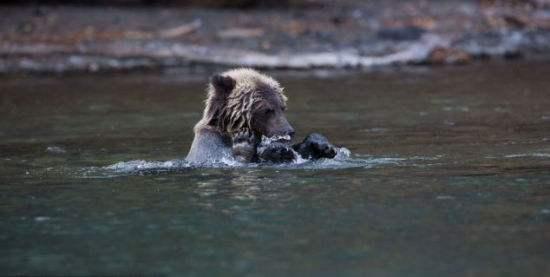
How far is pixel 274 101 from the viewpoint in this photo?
11.2 metres

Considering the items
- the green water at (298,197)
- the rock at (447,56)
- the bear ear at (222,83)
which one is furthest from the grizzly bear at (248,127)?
the rock at (447,56)

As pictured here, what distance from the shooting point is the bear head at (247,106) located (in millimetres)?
11141

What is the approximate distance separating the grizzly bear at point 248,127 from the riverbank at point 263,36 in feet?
39.3

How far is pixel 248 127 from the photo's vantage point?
11242 mm

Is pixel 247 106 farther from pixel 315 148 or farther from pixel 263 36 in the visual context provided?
pixel 263 36

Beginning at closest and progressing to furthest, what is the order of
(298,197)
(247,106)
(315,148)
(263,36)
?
(298,197)
(247,106)
(315,148)
(263,36)

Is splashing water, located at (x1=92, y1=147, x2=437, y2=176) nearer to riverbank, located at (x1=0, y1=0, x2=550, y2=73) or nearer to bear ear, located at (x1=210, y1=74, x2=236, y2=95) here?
bear ear, located at (x1=210, y1=74, x2=236, y2=95)

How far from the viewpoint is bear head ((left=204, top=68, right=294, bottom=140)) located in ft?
36.6

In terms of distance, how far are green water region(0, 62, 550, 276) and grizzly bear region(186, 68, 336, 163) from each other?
149mm

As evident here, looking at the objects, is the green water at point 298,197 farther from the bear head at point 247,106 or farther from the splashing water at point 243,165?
the bear head at point 247,106

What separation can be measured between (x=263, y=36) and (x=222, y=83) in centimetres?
1474

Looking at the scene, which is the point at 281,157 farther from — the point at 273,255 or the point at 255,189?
the point at 273,255

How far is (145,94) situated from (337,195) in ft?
36.7

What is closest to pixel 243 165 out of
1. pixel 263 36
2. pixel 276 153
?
pixel 276 153
